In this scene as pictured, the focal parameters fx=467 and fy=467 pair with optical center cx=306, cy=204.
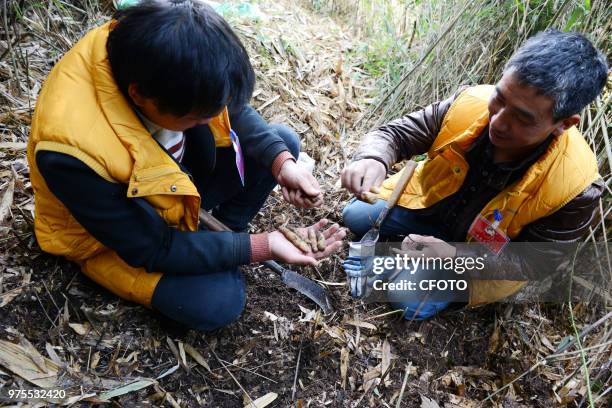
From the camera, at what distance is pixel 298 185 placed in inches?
70.4

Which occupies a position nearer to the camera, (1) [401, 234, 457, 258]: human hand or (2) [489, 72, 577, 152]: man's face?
(2) [489, 72, 577, 152]: man's face

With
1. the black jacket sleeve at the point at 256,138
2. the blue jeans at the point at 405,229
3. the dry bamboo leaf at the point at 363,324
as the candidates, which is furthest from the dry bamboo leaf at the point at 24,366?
the blue jeans at the point at 405,229

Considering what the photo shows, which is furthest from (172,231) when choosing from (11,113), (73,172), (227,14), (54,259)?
(227,14)

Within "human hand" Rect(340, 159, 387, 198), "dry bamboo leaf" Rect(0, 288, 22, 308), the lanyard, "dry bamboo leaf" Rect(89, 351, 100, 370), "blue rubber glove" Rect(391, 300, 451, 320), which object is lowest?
"blue rubber glove" Rect(391, 300, 451, 320)

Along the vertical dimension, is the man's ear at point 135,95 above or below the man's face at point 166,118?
above

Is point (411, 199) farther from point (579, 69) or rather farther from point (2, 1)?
point (2, 1)

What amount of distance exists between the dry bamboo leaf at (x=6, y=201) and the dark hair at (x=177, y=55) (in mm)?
929

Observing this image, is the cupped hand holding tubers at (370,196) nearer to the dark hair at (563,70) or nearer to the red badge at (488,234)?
the red badge at (488,234)

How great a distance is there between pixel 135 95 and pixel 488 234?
1498mm

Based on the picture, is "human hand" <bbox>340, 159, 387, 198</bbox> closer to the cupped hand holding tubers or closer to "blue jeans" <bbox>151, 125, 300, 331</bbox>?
the cupped hand holding tubers

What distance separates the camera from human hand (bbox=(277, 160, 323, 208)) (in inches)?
70.3

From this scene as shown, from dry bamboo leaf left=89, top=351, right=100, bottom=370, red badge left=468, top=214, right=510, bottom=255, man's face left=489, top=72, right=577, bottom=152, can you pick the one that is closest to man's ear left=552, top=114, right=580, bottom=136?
man's face left=489, top=72, right=577, bottom=152

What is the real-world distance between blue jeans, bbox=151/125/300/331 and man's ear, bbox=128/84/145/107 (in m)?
0.61

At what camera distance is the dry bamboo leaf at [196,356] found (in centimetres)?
174
